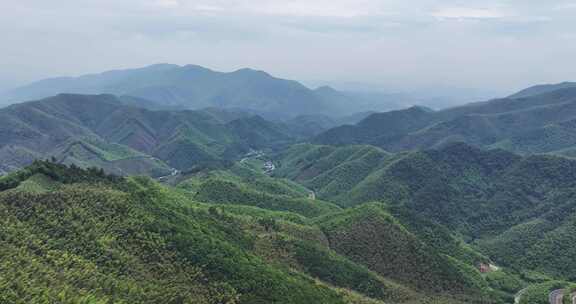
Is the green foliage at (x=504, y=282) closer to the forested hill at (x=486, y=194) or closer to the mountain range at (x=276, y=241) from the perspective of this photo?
the mountain range at (x=276, y=241)

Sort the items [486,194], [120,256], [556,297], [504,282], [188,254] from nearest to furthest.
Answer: [120,256]
[188,254]
[556,297]
[504,282]
[486,194]

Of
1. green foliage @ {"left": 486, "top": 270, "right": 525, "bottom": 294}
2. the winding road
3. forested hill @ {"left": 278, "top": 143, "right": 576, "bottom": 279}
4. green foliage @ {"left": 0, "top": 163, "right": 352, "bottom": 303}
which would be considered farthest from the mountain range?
the winding road

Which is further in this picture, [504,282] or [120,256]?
[504,282]

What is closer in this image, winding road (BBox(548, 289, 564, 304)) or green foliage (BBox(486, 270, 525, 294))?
winding road (BBox(548, 289, 564, 304))

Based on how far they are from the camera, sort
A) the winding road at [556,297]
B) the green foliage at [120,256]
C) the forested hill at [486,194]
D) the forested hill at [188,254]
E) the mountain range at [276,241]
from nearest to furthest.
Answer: the green foliage at [120,256], the forested hill at [188,254], the mountain range at [276,241], the winding road at [556,297], the forested hill at [486,194]

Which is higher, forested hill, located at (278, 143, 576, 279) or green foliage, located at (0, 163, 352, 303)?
green foliage, located at (0, 163, 352, 303)

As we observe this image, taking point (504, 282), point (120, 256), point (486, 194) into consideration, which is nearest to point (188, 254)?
point (120, 256)

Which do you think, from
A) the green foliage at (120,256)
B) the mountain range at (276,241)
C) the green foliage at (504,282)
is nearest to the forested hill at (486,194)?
the mountain range at (276,241)

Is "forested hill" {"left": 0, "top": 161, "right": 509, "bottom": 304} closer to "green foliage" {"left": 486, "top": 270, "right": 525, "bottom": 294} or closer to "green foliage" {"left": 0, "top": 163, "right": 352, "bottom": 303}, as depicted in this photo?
"green foliage" {"left": 0, "top": 163, "right": 352, "bottom": 303}

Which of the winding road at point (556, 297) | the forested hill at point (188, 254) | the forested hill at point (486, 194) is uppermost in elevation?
the forested hill at point (188, 254)

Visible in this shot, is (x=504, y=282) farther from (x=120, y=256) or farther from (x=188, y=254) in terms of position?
(x=120, y=256)

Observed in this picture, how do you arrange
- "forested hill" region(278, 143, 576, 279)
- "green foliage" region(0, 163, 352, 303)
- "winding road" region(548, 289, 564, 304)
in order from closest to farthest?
"green foliage" region(0, 163, 352, 303) → "winding road" region(548, 289, 564, 304) → "forested hill" region(278, 143, 576, 279)

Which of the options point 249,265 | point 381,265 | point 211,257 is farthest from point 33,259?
point 381,265
